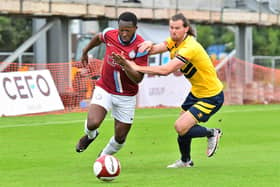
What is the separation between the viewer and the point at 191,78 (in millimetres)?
11680

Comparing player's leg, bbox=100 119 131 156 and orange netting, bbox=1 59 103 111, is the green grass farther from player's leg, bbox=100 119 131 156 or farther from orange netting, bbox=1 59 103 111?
orange netting, bbox=1 59 103 111

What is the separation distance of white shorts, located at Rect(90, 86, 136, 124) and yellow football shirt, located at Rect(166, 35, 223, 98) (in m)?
0.95

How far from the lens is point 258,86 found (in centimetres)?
3412

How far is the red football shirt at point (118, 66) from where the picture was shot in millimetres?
11578

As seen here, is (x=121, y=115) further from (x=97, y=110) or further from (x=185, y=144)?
(x=185, y=144)

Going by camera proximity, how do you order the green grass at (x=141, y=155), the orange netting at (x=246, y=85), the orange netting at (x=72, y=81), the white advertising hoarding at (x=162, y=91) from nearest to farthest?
1. the green grass at (x=141, y=155)
2. the orange netting at (x=72, y=81)
3. the white advertising hoarding at (x=162, y=91)
4. the orange netting at (x=246, y=85)

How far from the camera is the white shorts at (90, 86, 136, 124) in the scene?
11.7m

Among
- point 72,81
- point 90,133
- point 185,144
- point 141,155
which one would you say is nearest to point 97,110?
point 90,133

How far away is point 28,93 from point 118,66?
12.8 meters

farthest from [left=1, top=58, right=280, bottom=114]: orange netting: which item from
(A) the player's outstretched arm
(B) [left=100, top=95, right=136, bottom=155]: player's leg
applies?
(A) the player's outstretched arm

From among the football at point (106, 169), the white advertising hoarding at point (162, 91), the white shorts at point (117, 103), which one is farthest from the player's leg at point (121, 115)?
the white advertising hoarding at point (162, 91)

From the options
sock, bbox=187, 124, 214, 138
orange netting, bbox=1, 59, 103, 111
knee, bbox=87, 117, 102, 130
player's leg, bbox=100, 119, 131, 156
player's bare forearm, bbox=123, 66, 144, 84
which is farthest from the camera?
orange netting, bbox=1, 59, 103, 111

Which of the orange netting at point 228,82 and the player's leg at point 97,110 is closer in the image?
the player's leg at point 97,110

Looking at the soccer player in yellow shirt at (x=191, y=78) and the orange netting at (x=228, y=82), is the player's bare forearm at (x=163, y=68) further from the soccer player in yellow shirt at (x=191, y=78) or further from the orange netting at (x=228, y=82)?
the orange netting at (x=228, y=82)
